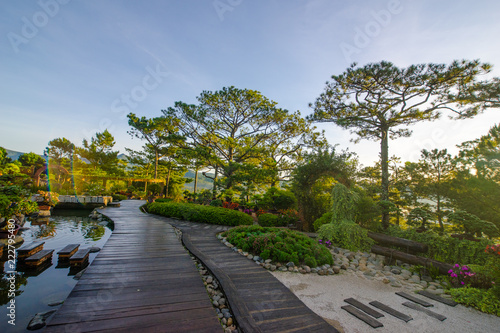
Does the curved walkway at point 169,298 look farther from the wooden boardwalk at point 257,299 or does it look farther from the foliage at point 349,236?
the foliage at point 349,236

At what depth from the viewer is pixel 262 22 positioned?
739 centimetres

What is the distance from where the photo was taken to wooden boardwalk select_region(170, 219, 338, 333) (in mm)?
2809

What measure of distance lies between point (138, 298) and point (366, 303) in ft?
12.5

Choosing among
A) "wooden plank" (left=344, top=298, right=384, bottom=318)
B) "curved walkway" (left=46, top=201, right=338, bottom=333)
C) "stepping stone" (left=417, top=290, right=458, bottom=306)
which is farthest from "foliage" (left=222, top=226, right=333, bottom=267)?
"stepping stone" (left=417, top=290, right=458, bottom=306)

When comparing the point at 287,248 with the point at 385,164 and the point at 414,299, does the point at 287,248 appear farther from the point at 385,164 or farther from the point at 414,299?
the point at 385,164

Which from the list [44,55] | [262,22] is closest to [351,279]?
[262,22]

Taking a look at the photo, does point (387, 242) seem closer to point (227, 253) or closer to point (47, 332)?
point (227, 253)

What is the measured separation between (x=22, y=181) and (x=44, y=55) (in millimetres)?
12866

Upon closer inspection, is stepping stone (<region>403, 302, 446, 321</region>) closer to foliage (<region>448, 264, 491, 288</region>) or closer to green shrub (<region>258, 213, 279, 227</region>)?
foliage (<region>448, 264, 491, 288</region>)

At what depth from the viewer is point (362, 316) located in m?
3.20

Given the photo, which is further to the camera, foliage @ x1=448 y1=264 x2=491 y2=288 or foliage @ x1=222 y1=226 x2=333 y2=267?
foliage @ x1=222 y1=226 x2=333 y2=267

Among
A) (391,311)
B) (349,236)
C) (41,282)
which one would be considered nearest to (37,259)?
(41,282)

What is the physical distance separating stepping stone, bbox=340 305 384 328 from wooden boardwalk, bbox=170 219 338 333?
0.64m

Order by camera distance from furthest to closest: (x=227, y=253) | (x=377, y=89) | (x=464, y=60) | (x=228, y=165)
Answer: (x=228, y=165)
(x=377, y=89)
(x=464, y=60)
(x=227, y=253)
